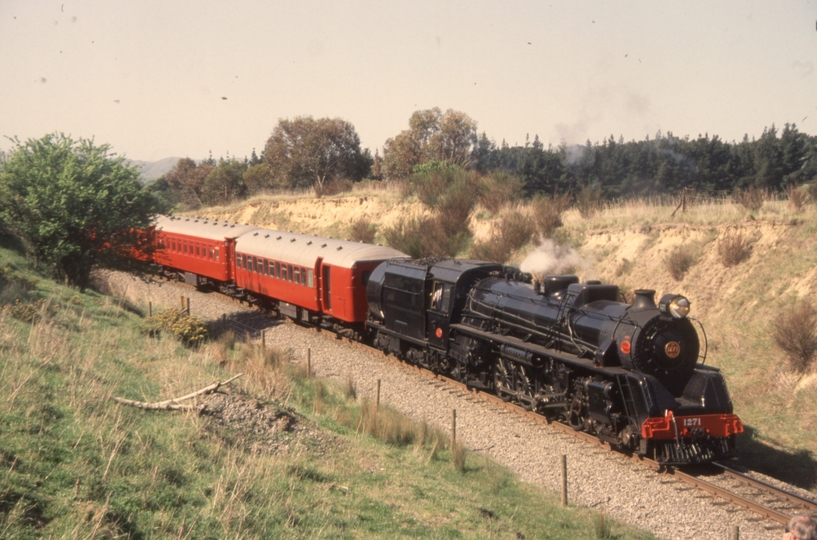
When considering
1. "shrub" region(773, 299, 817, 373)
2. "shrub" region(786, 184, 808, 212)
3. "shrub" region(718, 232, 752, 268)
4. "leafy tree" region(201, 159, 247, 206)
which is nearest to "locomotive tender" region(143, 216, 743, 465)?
"shrub" region(773, 299, 817, 373)

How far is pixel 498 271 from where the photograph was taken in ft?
51.7

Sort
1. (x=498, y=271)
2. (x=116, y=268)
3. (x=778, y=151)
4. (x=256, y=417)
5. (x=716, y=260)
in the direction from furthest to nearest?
(x=778, y=151), (x=116, y=268), (x=716, y=260), (x=498, y=271), (x=256, y=417)

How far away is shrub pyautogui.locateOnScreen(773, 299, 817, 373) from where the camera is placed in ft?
48.8

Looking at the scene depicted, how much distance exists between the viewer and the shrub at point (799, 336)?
1488 centimetres

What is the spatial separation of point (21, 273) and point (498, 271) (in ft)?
53.0

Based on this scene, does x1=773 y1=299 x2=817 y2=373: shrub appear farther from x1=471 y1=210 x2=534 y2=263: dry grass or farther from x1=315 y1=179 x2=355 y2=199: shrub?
x1=315 y1=179 x2=355 y2=199: shrub

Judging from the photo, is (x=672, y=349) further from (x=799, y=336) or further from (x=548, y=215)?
(x=548, y=215)

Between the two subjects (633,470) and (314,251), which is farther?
(314,251)

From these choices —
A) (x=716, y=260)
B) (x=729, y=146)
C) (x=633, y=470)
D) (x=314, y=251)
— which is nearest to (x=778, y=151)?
(x=729, y=146)

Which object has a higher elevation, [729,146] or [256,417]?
[729,146]

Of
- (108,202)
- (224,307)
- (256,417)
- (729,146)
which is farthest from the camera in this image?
(729,146)

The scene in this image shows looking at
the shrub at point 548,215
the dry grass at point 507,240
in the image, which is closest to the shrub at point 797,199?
the shrub at point 548,215

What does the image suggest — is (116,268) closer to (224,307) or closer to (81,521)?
(224,307)

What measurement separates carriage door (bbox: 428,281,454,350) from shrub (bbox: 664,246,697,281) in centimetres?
880
